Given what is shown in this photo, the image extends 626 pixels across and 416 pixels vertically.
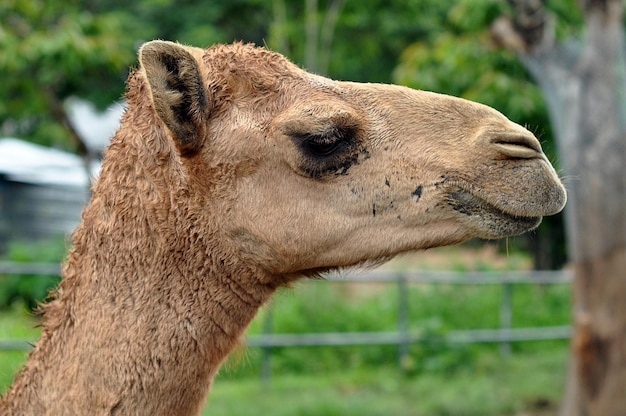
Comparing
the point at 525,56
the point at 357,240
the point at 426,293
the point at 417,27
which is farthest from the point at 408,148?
the point at 417,27

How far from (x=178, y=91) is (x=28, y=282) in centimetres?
873

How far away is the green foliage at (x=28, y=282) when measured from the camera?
10688 millimetres

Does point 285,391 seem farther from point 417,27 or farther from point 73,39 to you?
point 417,27

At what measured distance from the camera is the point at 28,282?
11.1 metres

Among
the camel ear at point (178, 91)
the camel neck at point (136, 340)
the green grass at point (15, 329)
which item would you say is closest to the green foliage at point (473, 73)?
the green grass at point (15, 329)

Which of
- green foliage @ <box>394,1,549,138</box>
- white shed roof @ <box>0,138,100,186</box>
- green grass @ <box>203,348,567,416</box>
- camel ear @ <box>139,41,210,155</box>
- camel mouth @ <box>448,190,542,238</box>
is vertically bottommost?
green grass @ <box>203,348,567,416</box>

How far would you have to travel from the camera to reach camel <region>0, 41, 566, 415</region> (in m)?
2.86

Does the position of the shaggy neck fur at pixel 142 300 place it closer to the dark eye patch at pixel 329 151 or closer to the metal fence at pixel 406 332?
the dark eye patch at pixel 329 151

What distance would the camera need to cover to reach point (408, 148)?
294cm

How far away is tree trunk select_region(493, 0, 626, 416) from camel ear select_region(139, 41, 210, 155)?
4.95 metres

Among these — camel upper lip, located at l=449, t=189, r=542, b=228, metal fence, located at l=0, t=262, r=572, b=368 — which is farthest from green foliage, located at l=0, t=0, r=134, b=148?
→ camel upper lip, located at l=449, t=189, r=542, b=228

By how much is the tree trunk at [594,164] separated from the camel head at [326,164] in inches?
185

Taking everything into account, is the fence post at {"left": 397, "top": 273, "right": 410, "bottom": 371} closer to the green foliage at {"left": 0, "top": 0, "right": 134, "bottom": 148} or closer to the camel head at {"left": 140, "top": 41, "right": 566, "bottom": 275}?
the green foliage at {"left": 0, "top": 0, "right": 134, "bottom": 148}

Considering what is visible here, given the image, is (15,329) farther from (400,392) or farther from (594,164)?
(594,164)
